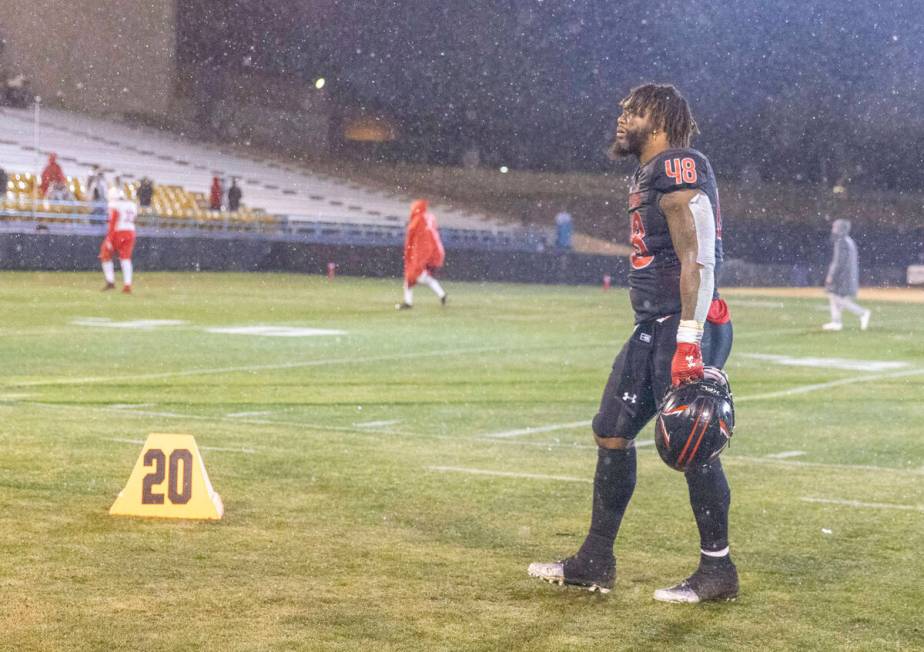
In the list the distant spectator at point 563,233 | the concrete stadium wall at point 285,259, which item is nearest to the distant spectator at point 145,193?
the concrete stadium wall at point 285,259

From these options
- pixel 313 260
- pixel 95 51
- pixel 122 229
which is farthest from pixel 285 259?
pixel 122 229

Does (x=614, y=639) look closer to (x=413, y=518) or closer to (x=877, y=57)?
(x=413, y=518)

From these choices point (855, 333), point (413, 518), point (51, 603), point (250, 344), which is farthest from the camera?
point (855, 333)

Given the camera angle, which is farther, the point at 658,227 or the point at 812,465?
the point at 812,465

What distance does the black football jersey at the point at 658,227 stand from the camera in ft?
17.1

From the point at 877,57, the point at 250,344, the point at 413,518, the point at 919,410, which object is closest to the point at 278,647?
the point at 413,518

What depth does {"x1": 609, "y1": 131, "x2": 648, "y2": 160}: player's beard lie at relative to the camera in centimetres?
541

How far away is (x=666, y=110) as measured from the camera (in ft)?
17.6

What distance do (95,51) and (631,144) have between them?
41.2 m

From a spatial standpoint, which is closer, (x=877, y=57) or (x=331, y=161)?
(x=877, y=57)

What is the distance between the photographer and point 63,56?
1721 inches

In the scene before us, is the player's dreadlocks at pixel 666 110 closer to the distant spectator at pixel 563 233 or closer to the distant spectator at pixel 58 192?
the distant spectator at pixel 58 192

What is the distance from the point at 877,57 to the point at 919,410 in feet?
130

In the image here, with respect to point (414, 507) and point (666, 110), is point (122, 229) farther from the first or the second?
point (666, 110)
